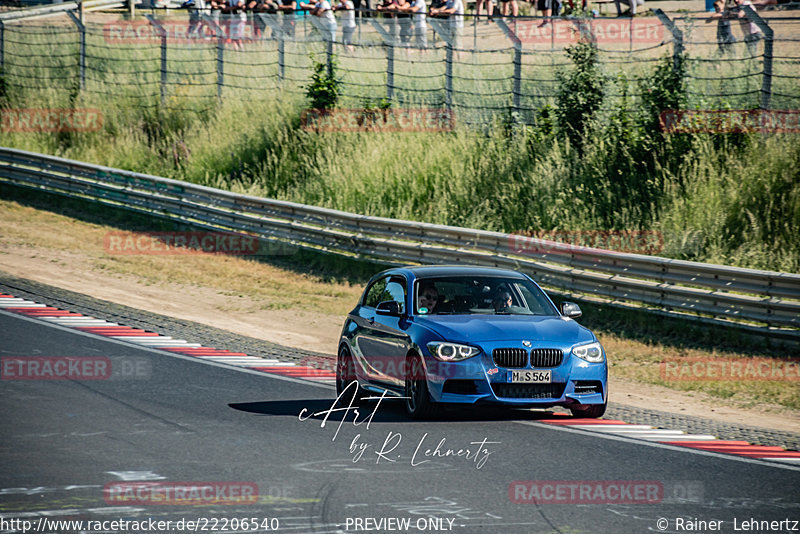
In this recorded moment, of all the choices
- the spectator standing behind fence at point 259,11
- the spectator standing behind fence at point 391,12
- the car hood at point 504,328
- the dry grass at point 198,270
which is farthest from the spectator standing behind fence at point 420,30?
the car hood at point 504,328

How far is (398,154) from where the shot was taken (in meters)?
26.8

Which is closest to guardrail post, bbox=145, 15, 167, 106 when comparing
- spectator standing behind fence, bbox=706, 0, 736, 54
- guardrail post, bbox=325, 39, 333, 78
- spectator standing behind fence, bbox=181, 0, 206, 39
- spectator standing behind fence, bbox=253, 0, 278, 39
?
spectator standing behind fence, bbox=181, 0, 206, 39

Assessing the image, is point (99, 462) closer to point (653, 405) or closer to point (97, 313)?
point (653, 405)

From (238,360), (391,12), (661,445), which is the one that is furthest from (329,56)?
(661,445)

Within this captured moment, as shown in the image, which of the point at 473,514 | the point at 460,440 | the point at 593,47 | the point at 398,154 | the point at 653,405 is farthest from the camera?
the point at 398,154

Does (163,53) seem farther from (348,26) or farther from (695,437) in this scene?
(695,437)

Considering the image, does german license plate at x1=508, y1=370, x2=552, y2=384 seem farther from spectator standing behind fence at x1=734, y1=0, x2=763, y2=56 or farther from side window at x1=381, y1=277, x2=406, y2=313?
spectator standing behind fence at x1=734, y1=0, x2=763, y2=56

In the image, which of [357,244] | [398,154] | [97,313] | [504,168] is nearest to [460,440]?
[97,313]

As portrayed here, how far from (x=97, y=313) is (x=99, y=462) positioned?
9149 mm

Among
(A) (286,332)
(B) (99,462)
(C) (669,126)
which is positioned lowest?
(A) (286,332)

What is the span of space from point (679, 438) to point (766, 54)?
1212 centimetres

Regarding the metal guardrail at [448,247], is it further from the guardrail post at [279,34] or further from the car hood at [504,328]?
the guardrail post at [279,34]

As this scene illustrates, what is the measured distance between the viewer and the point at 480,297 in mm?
12078

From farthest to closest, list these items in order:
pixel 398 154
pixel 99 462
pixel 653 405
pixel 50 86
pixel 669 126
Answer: pixel 50 86, pixel 398 154, pixel 669 126, pixel 653 405, pixel 99 462
